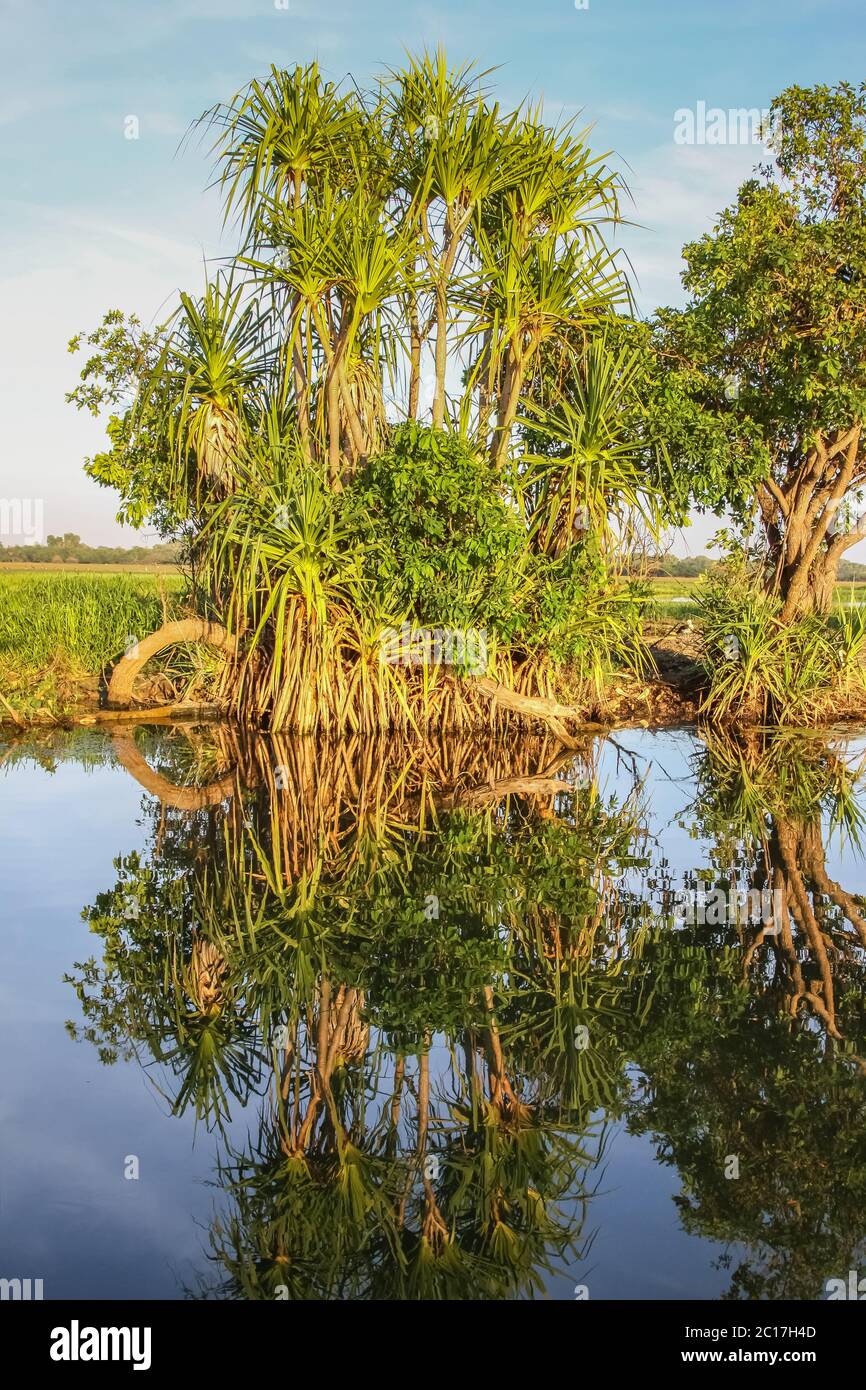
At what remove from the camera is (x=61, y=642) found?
53.1ft

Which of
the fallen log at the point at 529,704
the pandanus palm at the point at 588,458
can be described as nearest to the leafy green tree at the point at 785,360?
the pandanus palm at the point at 588,458

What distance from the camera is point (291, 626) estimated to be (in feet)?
41.7

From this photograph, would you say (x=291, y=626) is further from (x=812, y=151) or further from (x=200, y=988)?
(x=812, y=151)

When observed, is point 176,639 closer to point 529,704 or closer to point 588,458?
point 529,704

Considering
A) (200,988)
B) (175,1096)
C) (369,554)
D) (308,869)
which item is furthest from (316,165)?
(175,1096)

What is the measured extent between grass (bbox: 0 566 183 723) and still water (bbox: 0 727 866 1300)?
618 centimetres

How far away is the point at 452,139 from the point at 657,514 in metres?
4.38
